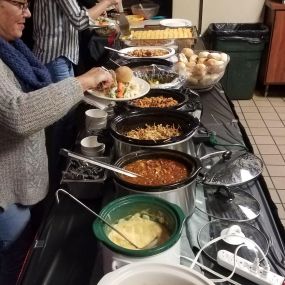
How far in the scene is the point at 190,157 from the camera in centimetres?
103

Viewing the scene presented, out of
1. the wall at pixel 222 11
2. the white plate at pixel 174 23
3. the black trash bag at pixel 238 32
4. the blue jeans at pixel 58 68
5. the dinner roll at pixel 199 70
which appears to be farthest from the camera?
the wall at pixel 222 11

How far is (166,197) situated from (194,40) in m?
1.69

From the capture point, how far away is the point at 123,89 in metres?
1.54

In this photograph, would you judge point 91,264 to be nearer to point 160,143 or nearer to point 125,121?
point 160,143

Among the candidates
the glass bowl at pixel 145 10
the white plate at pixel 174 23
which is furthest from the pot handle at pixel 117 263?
the glass bowl at pixel 145 10

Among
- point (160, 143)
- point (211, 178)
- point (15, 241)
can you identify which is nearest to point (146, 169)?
point (160, 143)

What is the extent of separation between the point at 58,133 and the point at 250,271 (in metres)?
1.42

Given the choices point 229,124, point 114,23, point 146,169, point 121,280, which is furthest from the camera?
point 114,23

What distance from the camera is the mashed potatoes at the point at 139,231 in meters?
0.79

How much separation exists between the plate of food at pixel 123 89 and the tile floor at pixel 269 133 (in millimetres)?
1065

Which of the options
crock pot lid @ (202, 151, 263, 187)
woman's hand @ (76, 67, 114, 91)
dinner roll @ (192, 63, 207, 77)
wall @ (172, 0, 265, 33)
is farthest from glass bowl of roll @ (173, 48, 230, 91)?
wall @ (172, 0, 265, 33)

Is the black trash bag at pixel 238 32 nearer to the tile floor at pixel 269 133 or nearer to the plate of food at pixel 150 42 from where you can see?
the tile floor at pixel 269 133

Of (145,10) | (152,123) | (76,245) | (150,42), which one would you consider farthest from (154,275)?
(145,10)

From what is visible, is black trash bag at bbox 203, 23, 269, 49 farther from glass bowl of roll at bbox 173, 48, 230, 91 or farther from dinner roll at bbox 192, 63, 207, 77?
dinner roll at bbox 192, 63, 207, 77
